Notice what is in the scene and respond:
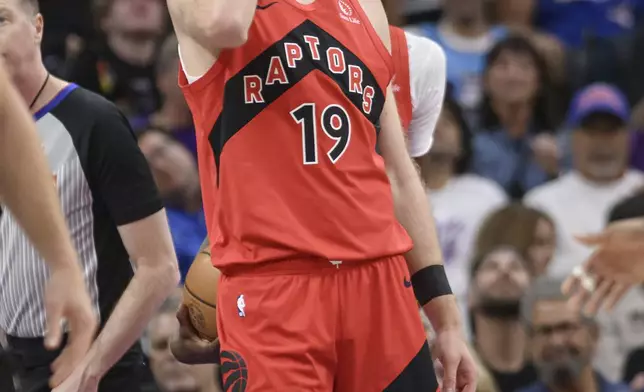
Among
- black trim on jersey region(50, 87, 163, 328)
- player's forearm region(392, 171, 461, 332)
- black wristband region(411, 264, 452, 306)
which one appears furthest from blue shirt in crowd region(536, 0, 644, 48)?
black wristband region(411, 264, 452, 306)

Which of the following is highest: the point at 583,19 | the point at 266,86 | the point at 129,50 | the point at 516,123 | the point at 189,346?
the point at 266,86

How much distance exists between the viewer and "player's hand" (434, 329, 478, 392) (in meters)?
3.89

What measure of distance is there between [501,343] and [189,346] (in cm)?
380

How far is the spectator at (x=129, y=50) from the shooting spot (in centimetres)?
936

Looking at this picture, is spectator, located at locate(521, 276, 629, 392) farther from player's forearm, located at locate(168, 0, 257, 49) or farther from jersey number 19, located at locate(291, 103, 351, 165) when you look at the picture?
player's forearm, located at locate(168, 0, 257, 49)

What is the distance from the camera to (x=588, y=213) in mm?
8969

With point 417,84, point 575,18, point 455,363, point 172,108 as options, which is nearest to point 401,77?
point 417,84

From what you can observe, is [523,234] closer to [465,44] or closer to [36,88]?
[465,44]

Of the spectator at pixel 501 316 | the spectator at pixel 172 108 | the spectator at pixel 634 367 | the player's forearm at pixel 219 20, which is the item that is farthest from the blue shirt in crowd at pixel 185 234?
the player's forearm at pixel 219 20

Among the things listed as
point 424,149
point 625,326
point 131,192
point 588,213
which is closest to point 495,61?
point 588,213

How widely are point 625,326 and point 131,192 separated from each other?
178 inches

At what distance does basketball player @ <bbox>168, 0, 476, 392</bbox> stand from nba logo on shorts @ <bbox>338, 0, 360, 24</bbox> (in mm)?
57

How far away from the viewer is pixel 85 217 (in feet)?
15.2

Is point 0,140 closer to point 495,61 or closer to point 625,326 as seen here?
point 625,326
